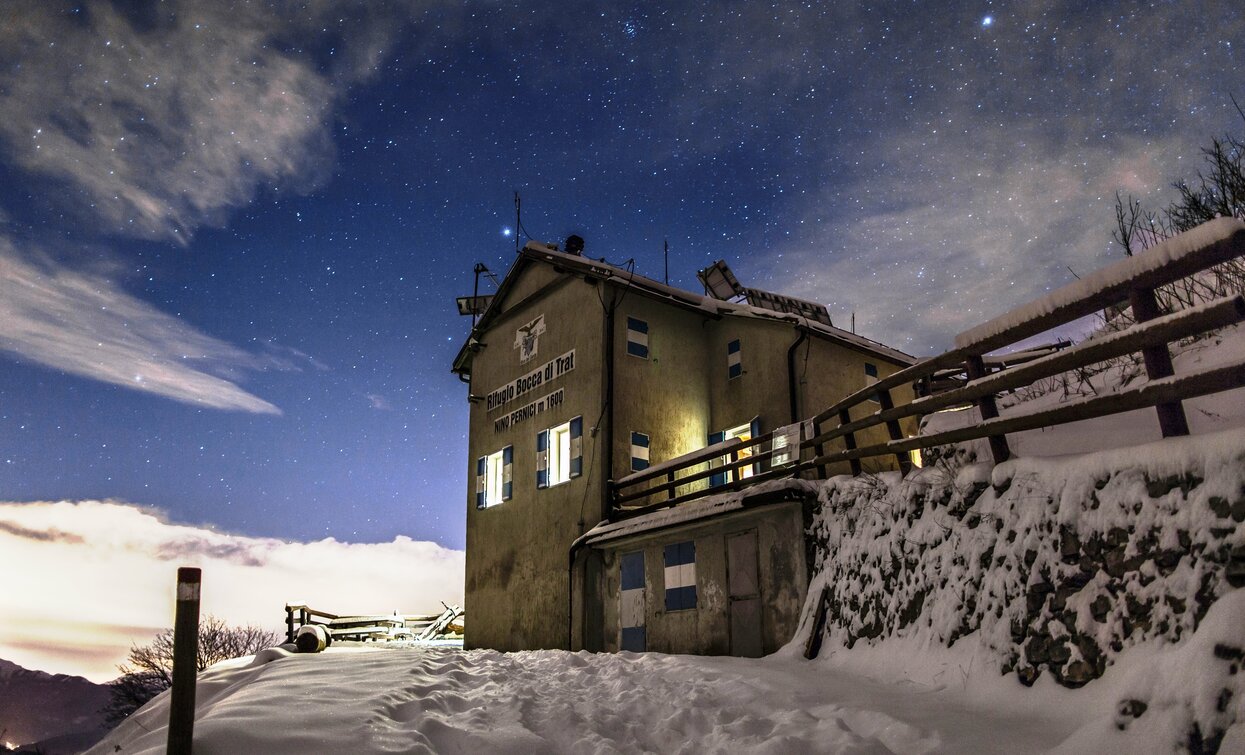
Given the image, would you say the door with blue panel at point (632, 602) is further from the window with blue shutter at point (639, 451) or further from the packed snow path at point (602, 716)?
the packed snow path at point (602, 716)

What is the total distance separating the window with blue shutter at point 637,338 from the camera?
16891mm

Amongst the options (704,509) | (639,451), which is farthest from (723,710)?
(639,451)

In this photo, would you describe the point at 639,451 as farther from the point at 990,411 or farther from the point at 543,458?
the point at 990,411

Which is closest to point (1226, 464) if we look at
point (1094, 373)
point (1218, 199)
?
point (1094, 373)

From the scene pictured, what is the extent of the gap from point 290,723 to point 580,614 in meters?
10.1

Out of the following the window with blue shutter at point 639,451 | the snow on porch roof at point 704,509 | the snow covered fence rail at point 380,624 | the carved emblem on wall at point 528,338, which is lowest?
the snow covered fence rail at point 380,624

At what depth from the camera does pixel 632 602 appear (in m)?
13.6

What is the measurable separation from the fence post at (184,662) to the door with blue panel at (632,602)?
30.7 ft

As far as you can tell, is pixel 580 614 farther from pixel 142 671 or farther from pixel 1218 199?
pixel 142 671

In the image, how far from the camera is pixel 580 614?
15.0 meters

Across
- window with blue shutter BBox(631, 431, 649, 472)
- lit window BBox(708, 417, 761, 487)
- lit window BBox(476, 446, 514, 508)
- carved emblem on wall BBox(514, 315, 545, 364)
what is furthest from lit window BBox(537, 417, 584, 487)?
lit window BBox(708, 417, 761, 487)

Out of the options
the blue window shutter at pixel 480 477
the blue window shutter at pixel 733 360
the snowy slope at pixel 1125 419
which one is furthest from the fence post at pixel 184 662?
the blue window shutter at pixel 480 477

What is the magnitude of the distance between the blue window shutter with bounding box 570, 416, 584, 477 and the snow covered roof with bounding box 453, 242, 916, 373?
10.9 ft

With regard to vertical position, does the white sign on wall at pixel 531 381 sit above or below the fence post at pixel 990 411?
above
